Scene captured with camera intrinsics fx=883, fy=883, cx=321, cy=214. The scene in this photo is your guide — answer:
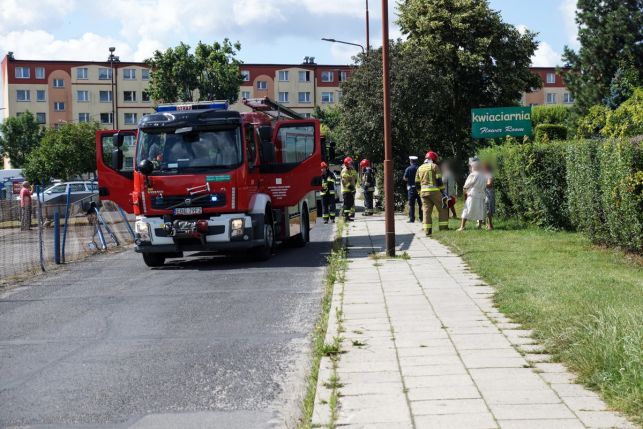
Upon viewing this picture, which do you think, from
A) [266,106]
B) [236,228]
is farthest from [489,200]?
[236,228]

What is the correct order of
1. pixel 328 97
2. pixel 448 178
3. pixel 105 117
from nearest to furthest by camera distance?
1. pixel 448 178
2. pixel 105 117
3. pixel 328 97

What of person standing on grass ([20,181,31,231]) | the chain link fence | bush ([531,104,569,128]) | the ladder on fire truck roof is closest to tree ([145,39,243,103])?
bush ([531,104,569,128])

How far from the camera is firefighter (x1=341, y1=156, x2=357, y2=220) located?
25.7m

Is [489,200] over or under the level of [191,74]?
under

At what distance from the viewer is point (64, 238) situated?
713 inches

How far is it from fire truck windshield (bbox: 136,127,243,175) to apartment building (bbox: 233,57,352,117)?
8193 centimetres

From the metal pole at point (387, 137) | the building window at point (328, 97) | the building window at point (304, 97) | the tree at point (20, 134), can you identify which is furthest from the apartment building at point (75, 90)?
the metal pole at point (387, 137)

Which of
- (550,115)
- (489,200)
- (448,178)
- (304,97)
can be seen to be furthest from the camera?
(304,97)

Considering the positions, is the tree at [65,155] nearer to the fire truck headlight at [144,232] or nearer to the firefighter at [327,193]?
the firefighter at [327,193]

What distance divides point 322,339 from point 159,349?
1.52 meters

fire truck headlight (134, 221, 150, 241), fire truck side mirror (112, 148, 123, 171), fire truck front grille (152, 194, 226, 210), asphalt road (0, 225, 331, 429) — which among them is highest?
fire truck side mirror (112, 148, 123, 171)

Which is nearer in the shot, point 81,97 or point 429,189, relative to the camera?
point 429,189

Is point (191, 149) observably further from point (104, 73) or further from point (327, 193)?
point (104, 73)

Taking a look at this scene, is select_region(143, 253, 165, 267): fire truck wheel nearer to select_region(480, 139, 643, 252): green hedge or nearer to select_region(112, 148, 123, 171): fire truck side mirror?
select_region(112, 148, 123, 171): fire truck side mirror
